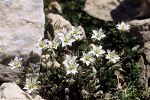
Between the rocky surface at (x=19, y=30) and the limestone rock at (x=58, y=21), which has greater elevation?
the limestone rock at (x=58, y=21)

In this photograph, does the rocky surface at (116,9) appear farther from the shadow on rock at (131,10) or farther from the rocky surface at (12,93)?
the rocky surface at (12,93)

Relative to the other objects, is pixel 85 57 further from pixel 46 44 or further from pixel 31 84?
pixel 31 84

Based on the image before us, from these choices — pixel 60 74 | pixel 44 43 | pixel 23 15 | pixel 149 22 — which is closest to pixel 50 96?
pixel 60 74

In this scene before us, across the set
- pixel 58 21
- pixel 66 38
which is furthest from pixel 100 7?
pixel 66 38

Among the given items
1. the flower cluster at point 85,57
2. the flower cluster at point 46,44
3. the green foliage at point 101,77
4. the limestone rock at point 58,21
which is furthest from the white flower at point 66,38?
the limestone rock at point 58,21

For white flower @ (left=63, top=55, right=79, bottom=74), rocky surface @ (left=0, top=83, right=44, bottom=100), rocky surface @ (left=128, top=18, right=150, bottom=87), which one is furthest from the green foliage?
rocky surface @ (left=0, top=83, right=44, bottom=100)

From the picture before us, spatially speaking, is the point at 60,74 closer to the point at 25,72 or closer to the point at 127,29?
the point at 25,72
